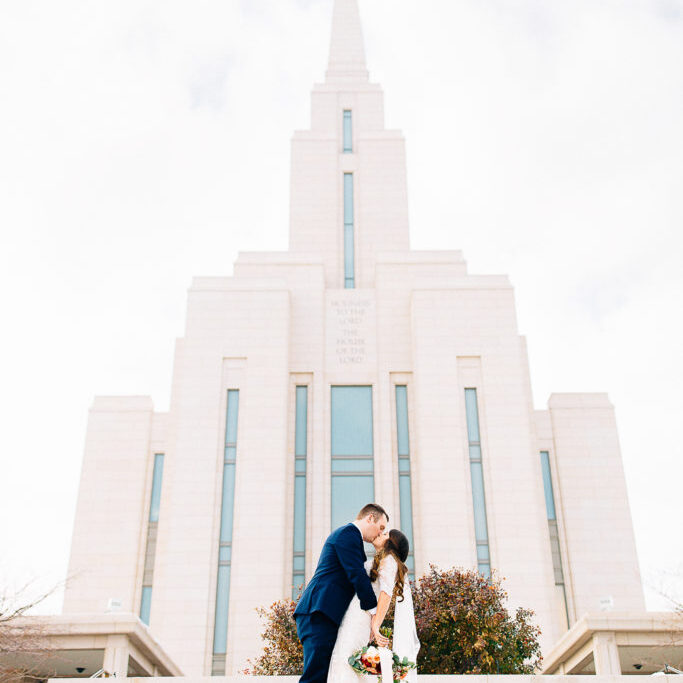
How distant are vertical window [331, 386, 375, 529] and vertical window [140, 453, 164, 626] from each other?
242 inches

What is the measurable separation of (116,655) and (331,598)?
40.2 feet

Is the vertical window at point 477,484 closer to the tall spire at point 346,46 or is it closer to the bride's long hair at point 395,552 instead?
the tall spire at point 346,46

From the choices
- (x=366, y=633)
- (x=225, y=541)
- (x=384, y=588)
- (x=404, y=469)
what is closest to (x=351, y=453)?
(x=404, y=469)

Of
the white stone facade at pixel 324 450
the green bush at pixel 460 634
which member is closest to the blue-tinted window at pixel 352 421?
the white stone facade at pixel 324 450

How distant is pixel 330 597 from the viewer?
18.8 ft

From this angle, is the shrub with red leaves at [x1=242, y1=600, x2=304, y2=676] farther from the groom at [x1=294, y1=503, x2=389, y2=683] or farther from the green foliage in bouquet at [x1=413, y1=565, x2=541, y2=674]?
the groom at [x1=294, y1=503, x2=389, y2=683]

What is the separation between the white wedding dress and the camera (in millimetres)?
5637

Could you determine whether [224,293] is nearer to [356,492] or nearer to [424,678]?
[356,492]

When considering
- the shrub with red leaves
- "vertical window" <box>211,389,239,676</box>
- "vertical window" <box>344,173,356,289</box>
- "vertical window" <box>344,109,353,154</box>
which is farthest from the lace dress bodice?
"vertical window" <box>344,109,353,154</box>

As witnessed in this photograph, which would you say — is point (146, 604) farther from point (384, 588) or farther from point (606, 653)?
point (384, 588)

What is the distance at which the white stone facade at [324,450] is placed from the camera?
2469cm

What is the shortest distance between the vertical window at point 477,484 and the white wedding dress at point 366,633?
19.1 m

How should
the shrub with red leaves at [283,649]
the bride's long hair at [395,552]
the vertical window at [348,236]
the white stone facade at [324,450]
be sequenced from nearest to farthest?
the bride's long hair at [395,552]
the shrub with red leaves at [283,649]
the white stone facade at [324,450]
the vertical window at [348,236]

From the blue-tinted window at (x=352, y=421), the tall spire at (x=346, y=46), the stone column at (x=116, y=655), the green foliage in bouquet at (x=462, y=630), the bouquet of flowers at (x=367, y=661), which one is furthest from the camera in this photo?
the tall spire at (x=346, y=46)
